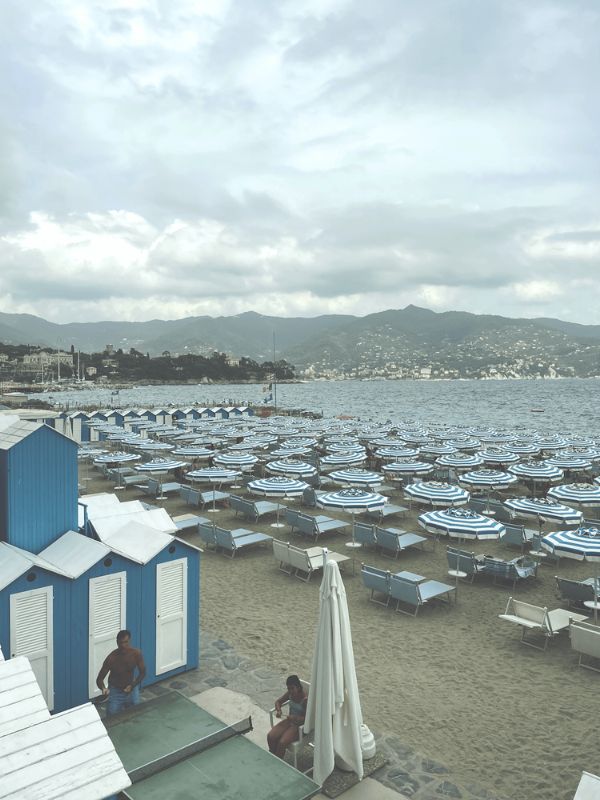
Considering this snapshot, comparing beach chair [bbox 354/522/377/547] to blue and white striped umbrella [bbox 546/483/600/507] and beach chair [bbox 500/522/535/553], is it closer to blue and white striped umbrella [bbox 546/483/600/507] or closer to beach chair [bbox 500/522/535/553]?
beach chair [bbox 500/522/535/553]

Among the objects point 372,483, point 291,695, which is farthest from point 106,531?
point 372,483

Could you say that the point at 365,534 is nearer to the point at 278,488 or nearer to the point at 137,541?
the point at 278,488

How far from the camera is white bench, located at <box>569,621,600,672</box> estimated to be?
22.0ft

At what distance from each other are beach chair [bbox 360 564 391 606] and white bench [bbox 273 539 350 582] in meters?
0.96

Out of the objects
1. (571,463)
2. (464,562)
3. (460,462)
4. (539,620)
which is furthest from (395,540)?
(571,463)

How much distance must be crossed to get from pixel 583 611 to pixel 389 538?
369 centimetres

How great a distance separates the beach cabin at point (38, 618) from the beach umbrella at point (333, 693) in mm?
2554

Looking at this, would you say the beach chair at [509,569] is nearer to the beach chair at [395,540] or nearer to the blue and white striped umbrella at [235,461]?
the beach chair at [395,540]

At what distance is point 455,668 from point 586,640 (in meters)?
1.60

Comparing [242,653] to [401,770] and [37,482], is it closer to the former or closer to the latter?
[401,770]

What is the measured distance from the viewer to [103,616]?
5773 mm

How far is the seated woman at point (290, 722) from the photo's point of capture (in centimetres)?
469

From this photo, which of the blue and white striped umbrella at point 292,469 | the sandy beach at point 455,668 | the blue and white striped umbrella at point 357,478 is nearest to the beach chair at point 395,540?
the sandy beach at point 455,668

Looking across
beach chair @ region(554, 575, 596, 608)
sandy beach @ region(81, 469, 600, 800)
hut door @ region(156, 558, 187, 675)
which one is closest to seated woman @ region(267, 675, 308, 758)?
sandy beach @ region(81, 469, 600, 800)
